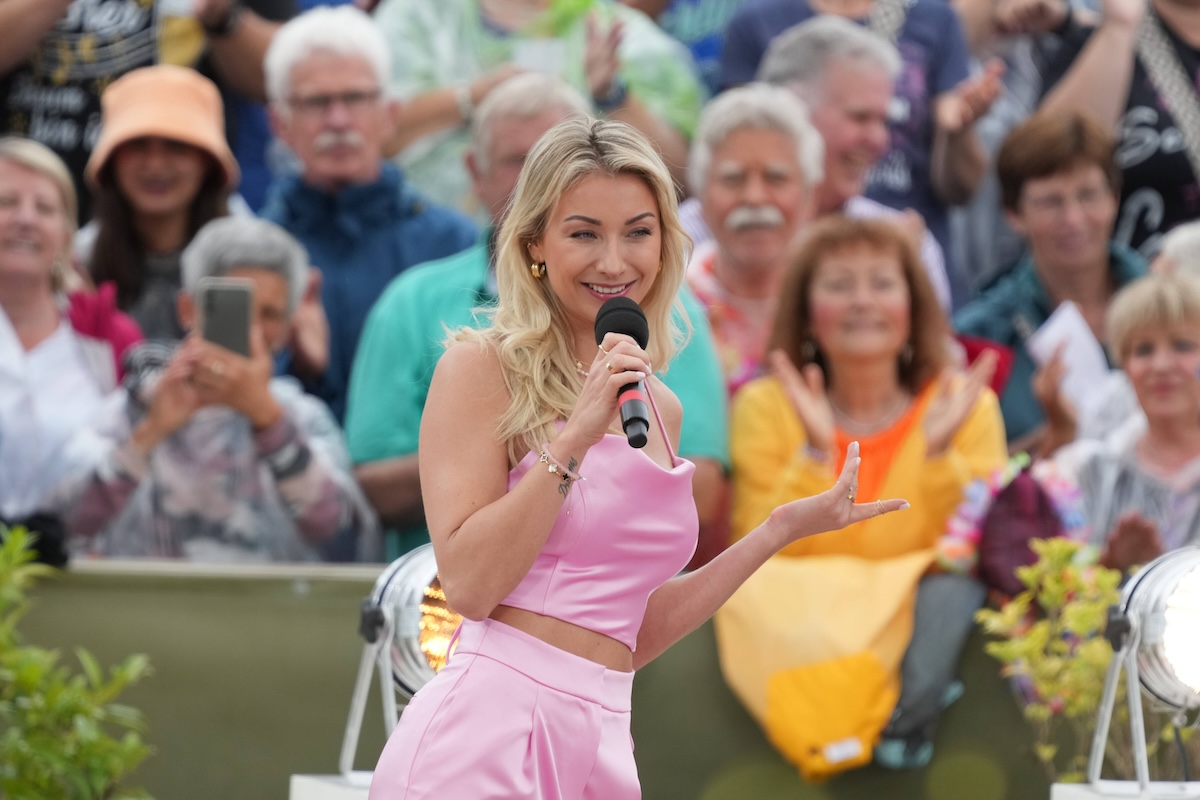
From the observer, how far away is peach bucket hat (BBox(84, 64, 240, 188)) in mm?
5273

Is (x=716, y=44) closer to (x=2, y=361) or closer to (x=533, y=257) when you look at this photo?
(x=2, y=361)

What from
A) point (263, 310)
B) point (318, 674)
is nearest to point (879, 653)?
point (318, 674)

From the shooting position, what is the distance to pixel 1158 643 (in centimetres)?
331

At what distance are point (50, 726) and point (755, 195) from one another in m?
2.63

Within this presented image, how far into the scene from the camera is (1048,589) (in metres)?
4.08

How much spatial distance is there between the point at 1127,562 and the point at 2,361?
10.6 feet

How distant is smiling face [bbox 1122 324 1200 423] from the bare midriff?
2833 mm

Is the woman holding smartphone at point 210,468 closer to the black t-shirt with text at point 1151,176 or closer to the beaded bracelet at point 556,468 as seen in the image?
the beaded bracelet at point 556,468

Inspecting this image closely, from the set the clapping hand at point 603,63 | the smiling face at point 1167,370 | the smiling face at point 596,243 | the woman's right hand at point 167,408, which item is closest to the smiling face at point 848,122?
the clapping hand at point 603,63

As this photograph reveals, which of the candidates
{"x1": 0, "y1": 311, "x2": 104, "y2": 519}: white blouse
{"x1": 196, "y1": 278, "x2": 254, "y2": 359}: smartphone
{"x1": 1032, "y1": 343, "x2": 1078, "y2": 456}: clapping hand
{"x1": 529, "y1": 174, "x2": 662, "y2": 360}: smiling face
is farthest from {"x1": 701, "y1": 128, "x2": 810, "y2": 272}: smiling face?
{"x1": 529, "y1": 174, "x2": 662, "y2": 360}: smiling face

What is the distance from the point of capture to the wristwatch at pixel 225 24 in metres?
5.68

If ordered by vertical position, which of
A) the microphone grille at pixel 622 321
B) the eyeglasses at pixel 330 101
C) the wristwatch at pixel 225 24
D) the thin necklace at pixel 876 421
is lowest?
the thin necklace at pixel 876 421

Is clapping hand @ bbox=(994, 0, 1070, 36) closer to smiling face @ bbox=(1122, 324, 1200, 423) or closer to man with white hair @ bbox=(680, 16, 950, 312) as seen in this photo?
man with white hair @ bbox=(680, 16, 950, 312)

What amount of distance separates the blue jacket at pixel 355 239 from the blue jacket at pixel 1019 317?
5.70 ft
